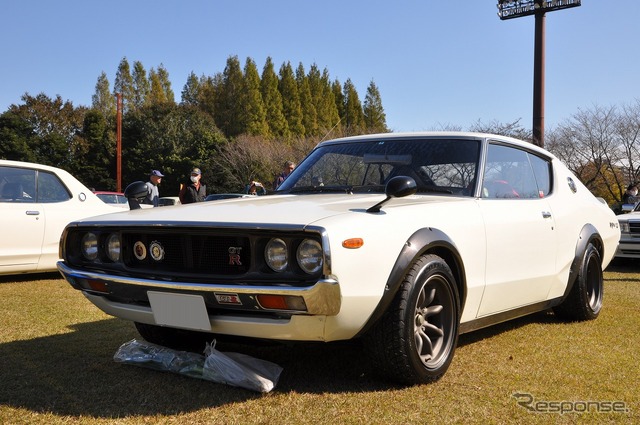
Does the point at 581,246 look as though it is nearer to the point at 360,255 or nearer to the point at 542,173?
the point at 542,173

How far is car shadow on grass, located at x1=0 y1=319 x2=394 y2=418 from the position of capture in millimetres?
2906

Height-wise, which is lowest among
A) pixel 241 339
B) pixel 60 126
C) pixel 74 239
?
pixel 241 339

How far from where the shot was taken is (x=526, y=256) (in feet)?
13.2

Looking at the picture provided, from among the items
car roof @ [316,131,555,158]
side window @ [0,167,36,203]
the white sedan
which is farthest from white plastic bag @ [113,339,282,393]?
side window @ [0,167,36,203]

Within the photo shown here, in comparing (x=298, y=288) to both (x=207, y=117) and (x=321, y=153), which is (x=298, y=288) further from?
(x=207, y=117)

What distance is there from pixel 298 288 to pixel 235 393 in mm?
754

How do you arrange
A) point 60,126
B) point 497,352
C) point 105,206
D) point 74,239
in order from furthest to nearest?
point 60,126
point 105,206
point 497,352
point 74,239

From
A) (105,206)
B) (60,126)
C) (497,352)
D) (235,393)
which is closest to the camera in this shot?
(235,393)

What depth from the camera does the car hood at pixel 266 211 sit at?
2.91 meters

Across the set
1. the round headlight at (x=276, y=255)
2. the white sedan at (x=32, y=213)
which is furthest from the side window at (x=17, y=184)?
the round headlight at (x=276, y=255)

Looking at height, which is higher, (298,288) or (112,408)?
(298,288)

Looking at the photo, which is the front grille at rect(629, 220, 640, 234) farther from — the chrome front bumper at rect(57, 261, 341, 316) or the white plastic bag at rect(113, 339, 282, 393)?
the chrome front bumper at rect(57, 261, 341, 316)

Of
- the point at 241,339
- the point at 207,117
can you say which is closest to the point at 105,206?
the point at 241,339

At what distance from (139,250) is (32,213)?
4.55 meters
